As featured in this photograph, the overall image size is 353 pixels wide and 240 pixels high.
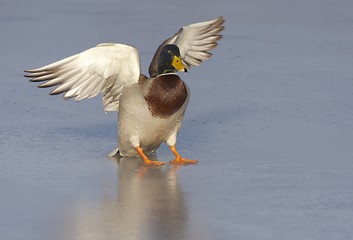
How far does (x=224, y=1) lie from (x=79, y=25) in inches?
96.3

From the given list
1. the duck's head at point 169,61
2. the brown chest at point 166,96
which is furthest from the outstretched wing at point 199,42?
the brown chest at point 166,96

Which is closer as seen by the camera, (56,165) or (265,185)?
(265,185)

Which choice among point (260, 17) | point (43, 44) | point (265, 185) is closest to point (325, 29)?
point (260, 17)

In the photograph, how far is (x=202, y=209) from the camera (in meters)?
5.47

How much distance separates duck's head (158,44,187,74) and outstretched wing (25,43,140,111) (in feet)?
0.69

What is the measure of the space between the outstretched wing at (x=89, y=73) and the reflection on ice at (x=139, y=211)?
91cm

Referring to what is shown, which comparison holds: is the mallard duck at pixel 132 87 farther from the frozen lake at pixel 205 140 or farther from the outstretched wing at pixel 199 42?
the outstretched wing at pixel 199 42

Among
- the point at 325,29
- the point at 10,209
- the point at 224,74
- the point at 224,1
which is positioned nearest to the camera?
the point at 10,209

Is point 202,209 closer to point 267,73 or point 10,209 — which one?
point 10,209

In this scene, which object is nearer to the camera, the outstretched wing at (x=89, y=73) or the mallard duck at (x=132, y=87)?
the mallard duck at (x=132, y=87)

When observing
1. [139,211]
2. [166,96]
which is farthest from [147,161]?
[139,211]

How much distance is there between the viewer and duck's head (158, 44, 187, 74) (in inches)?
270

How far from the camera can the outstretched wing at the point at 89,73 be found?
7.08m

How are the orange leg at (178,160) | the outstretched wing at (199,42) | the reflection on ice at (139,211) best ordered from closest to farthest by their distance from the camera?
the reflection on ice at (139,211) → the orange leg at (178,160) → the outstretched wing at (199,42)
